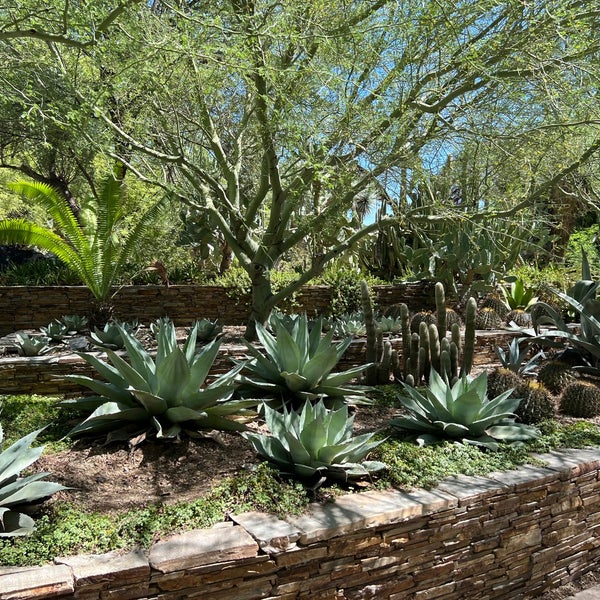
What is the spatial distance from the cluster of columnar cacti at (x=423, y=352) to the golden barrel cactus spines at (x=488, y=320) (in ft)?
11.3

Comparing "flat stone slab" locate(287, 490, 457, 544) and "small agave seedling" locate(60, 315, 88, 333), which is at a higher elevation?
"small agave seedling" locate(60, 315, 88, 333)

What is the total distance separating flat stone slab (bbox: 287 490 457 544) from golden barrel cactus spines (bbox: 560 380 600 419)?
2.75m

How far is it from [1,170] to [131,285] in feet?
43.1

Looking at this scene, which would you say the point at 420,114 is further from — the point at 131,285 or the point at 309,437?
the point at 131,285

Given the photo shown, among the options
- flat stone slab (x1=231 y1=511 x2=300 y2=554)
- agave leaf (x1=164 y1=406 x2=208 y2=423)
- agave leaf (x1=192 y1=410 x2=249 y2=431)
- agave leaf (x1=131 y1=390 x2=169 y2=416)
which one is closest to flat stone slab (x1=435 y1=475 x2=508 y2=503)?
flat stone slab (x1=231 y1=511 x2=300 y2=554)

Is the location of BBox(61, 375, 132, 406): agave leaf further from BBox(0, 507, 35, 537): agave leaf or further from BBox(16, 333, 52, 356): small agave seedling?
BBox(16, 333, 52, 356): small agave seedling

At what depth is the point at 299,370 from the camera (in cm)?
504

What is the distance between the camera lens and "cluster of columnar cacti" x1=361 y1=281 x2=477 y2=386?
5.91 m

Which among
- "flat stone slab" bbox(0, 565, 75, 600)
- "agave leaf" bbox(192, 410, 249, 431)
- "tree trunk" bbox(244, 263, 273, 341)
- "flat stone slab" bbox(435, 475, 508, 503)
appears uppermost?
"tree trunk" bbox(244, 263, 273, 341)

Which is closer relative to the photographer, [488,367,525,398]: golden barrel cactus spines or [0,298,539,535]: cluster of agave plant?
[0,298,539,535]: cluster of agave plant

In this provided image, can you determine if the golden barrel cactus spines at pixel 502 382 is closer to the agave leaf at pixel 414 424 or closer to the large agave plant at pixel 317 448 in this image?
Answer: the agave leaf at pixel 414 424

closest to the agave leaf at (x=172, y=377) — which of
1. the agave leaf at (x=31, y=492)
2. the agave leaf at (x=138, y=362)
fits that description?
the agave leaf at (x=138, y=362)

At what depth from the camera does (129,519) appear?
3.08 m

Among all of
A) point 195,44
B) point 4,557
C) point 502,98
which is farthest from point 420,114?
point 4,557
